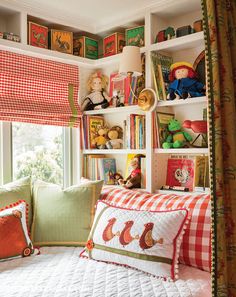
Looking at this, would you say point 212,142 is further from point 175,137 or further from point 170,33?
point 170,33

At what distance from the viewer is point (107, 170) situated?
3053 millimetres

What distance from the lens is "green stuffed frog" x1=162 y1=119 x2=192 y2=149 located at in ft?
8.28

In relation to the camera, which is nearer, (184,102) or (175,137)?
(184,102)

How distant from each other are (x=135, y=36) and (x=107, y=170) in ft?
3.68

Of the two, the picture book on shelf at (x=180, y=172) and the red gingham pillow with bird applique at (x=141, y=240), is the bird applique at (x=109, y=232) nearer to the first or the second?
the red gingham pillow with bird applique at (x=141, y=240)

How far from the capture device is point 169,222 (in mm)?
1938

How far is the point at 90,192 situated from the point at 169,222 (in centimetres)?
76

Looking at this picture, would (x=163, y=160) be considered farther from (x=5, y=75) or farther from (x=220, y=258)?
(x=220, y=258)

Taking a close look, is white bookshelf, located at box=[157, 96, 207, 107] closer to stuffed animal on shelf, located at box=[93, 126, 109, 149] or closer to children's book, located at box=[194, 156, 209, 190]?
children's book, located at box=[194, 156, 209, 190]

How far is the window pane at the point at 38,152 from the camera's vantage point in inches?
111

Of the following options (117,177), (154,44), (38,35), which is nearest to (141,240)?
(117,177)

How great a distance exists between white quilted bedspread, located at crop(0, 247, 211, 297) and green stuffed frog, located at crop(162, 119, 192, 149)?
2.91 ft

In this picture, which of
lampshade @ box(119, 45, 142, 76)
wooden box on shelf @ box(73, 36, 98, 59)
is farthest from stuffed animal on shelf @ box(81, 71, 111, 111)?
lampshade @ box(119, 45, 142, 76)

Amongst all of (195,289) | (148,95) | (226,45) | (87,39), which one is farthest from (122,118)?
(226,45)
